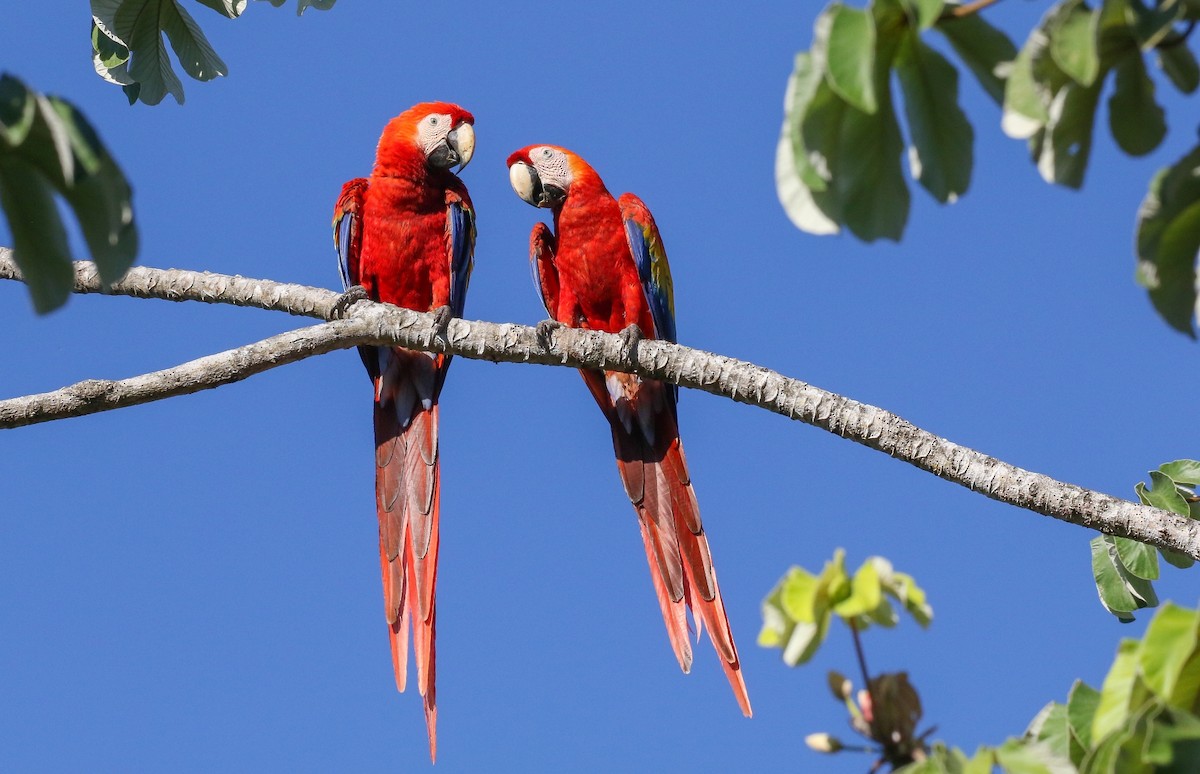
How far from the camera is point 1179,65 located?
4.63ft

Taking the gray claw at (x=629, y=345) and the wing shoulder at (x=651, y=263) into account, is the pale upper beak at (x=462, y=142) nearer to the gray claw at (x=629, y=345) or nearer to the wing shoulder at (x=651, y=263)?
the wing shoulder at (x=651, y=263)

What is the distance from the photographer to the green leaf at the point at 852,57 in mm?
1278

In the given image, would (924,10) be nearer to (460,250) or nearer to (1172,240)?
(1172,240)

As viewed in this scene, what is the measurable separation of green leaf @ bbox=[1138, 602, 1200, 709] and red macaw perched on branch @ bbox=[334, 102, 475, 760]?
2920mm

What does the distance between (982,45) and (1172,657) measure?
74cm

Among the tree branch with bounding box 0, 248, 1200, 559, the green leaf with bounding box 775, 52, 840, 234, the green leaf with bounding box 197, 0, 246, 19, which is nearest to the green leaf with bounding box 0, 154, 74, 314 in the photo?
the green leaf with bounding box 775, 52, 840, 234

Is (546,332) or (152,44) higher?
(152,44)

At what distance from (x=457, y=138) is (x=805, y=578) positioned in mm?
3781

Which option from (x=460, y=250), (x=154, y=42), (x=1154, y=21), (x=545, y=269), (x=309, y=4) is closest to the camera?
(x=1154, y=21)

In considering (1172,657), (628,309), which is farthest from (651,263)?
(1172,657)

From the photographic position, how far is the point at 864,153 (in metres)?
1.42

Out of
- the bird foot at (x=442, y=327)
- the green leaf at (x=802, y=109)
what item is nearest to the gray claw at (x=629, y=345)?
the bird foot at (x=442, y=327)

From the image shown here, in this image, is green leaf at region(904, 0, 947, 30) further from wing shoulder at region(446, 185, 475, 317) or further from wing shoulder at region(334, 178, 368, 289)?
wing shoulder at region(334, 178, 368, 289)

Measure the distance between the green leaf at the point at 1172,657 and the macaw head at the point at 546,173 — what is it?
11.9 ft
